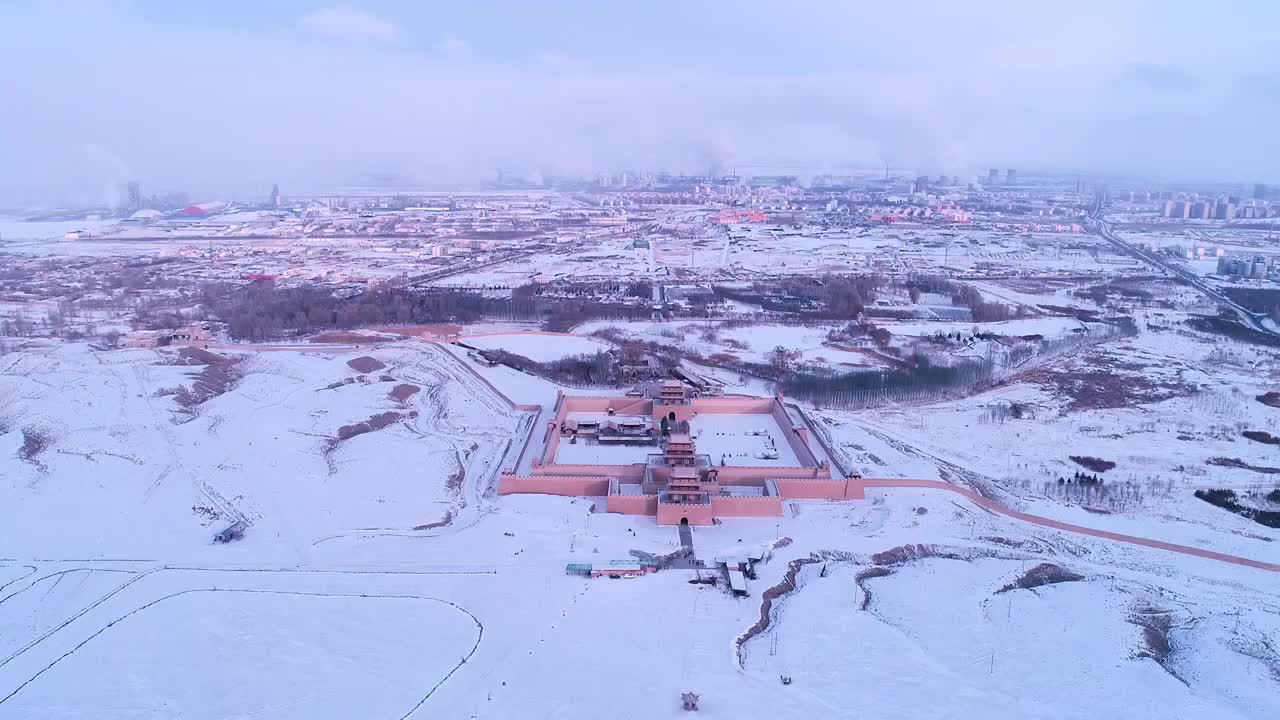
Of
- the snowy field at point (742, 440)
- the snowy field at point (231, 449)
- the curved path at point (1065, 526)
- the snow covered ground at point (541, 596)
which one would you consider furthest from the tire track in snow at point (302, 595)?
the curved path at point (1065, 526)

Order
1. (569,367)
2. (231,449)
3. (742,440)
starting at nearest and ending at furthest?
(231,449)
(742,440)
(569,367)

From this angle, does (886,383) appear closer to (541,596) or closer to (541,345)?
(541,345)

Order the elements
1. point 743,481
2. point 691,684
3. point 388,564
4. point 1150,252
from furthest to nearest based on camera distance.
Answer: point 1150,252, point 743,481, point 388,564, point 691,684

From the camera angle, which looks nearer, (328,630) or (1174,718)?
(1174,718)

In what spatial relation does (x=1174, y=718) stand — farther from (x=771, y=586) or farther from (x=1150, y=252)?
(x=1150, y=252)

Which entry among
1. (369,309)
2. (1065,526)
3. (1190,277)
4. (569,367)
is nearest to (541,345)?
(569,367)

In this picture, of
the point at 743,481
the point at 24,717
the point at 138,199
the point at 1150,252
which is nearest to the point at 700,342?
the point at 743,481
